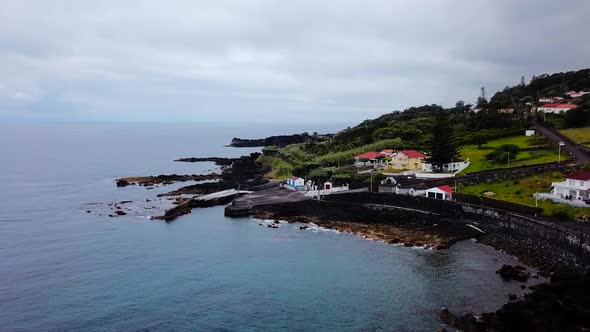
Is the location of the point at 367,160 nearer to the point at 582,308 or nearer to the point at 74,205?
the point at 74,205

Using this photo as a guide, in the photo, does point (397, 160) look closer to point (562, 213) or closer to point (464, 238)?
point (464, 238)

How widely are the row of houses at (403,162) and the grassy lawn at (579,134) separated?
776 inches

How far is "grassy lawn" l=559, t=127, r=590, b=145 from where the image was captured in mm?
70150

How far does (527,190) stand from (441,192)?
896 cm

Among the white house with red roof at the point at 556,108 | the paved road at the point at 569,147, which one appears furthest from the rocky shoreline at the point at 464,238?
the white house with red roof at the point at 556,108

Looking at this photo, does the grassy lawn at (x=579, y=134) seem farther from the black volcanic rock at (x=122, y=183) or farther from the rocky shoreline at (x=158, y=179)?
the black volcanic rock at (x=122, y=183)

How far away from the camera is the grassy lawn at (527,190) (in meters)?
41.6

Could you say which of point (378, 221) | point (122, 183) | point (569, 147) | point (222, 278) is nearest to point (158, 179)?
point (122, 183)

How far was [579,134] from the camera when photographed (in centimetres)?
7538

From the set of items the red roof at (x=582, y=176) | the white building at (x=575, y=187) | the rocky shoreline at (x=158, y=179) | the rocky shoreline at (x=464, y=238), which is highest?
the red roof at (x=582, y=176)

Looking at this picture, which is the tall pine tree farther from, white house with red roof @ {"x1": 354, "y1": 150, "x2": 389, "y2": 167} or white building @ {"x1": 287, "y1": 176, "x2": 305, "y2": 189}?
white building @ {"x1": 287, "y1": 176, "x2": 305, "y2": 189}

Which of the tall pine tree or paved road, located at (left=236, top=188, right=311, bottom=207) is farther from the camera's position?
the tall pine tree

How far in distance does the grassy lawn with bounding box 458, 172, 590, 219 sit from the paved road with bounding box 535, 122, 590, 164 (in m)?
8.02

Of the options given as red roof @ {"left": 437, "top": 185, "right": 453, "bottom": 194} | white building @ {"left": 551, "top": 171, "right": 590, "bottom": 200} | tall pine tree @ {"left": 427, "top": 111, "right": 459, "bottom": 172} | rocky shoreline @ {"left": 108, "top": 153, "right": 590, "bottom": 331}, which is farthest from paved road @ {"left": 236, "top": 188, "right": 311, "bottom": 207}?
white building @ {"left": 551, "top": 171, "right": 590, "bottom": 200}
